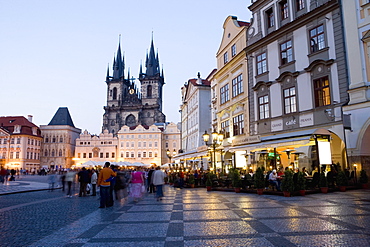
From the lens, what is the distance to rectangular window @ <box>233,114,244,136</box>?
2845cm

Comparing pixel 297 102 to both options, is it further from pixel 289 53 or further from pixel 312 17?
pixel 312 17

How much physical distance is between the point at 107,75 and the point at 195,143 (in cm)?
8295

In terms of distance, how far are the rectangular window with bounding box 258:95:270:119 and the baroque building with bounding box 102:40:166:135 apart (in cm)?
8479

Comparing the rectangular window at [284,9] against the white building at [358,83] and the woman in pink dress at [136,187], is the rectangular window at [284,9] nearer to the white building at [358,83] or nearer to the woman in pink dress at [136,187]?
the white building at [358,83]

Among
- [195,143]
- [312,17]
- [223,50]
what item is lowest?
[195,143]

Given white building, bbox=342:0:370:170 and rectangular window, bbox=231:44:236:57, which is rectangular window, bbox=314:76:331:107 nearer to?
white building, bbox=342:0:370:170

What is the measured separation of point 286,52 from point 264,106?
442 centimetres


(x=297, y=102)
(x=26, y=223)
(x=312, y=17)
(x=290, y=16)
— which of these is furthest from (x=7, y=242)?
(x=290, y=16)

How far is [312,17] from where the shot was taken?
20.6 m

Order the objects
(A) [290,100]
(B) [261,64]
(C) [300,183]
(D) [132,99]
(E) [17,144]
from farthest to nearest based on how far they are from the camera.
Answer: (D) [132,99]
(E) [17,144]
(B) [261,64]
(A) [290,100]
(C) [300,183]

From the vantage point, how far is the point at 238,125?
29.2 meters

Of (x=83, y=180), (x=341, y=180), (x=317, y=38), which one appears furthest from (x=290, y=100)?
(x=83, y=180)

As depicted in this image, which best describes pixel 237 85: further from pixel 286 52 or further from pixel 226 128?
pixel 286 52

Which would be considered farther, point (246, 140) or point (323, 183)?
point (246, 140)
